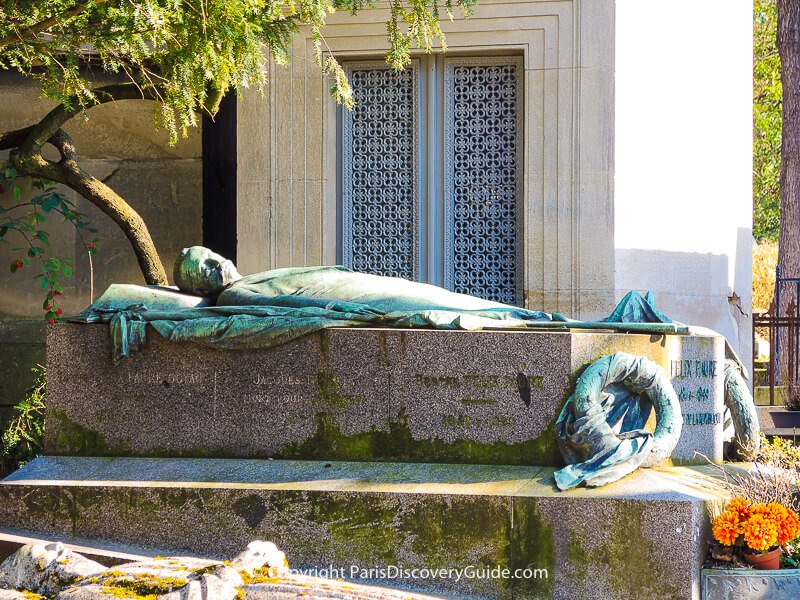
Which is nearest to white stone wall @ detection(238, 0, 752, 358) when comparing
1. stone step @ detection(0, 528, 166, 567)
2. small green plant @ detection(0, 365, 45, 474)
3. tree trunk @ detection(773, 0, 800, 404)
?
small green plant @ detection(0, 365, 45, 474)

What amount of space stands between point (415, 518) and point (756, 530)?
172 centimetres

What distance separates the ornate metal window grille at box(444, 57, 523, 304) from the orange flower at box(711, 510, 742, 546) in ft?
18.8

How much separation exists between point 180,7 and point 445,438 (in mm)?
3473

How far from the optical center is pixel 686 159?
39.7ft

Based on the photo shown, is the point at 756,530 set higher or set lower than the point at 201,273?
lower

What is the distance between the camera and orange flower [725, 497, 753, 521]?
6371 mm

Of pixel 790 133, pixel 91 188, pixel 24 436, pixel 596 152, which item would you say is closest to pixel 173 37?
pixel 91 188

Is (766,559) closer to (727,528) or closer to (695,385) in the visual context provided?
(727,528)

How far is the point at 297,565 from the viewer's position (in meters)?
6.80

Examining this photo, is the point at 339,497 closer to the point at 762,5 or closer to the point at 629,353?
the point at 629,353

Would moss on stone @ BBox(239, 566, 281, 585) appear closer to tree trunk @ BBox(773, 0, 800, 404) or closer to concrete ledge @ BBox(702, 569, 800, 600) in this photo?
concrete ledge @ BBox(702, 569, 800, 600)

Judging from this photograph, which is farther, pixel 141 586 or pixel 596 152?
pixel 596 152

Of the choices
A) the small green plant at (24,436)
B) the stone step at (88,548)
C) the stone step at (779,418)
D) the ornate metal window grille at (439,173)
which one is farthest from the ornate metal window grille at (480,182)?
the stone step at (88,548)

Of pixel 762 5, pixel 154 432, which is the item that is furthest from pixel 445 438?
pixel 762 5
